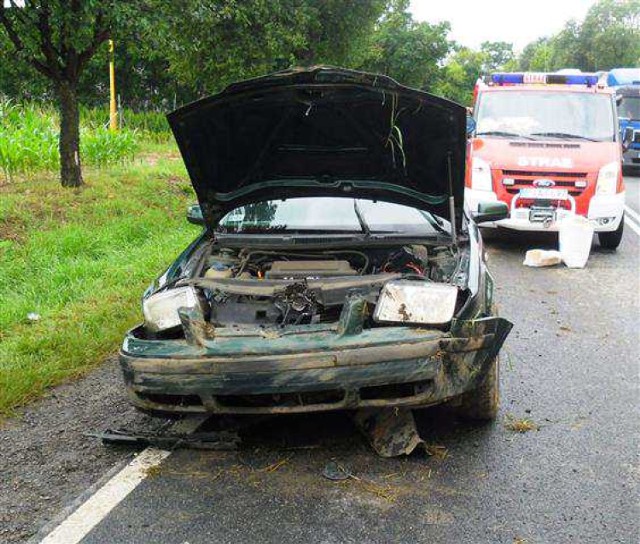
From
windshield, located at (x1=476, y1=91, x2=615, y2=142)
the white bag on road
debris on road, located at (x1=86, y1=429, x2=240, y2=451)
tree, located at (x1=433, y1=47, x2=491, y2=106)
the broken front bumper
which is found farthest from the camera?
tree, located at (x1=433, y1=47, x2=491, y2=106)

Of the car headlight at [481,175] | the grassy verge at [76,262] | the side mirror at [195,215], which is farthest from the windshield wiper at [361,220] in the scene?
the car headlight at [481,175]

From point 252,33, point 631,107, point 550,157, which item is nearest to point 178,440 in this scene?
point 550,157

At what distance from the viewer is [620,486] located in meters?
3.35

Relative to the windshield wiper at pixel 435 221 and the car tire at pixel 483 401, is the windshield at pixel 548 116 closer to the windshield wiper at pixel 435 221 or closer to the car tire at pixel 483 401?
the windshield wiper at pixel 435 221

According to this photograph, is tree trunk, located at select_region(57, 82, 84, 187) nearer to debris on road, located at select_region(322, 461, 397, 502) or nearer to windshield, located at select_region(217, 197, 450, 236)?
windshield, located at select_region(217, 197, 450, 236)

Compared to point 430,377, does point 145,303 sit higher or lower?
higher

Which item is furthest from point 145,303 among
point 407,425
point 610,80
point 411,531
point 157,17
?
point 610,80

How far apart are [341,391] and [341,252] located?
1.44 metres

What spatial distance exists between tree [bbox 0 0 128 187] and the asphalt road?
638 centimetres

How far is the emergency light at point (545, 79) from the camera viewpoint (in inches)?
392

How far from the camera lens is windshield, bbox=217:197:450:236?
4699 mm

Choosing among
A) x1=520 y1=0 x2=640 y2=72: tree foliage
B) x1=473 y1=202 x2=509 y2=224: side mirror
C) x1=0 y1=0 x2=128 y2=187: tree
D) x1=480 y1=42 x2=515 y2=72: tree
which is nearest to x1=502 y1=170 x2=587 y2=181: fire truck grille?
x1=473 y1=202 x2=509 y2=224: side mirror

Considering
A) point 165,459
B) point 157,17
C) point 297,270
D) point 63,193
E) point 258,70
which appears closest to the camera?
point 165,459

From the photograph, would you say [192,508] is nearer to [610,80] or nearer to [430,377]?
[430,377]
